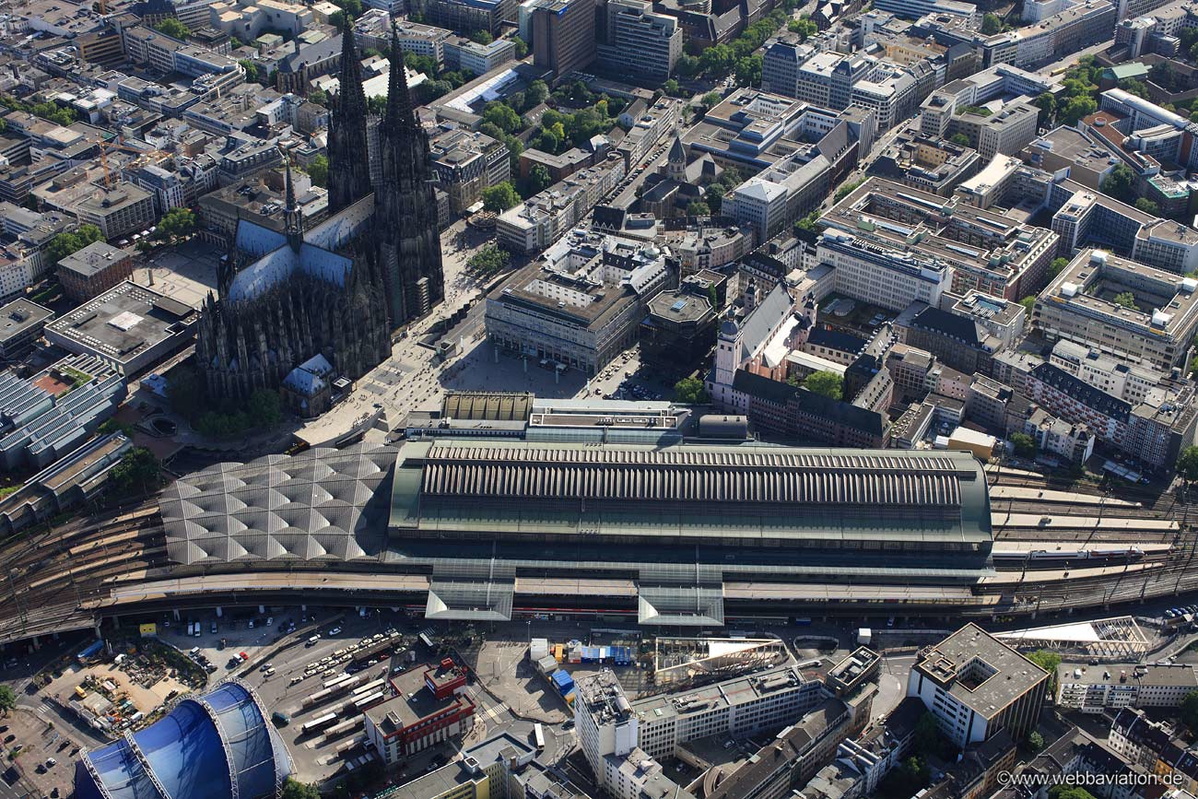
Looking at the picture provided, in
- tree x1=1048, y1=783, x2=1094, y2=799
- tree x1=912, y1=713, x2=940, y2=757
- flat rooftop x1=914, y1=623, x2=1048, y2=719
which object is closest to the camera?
tree x1=1048, y1=783, x2=1094, y2=799

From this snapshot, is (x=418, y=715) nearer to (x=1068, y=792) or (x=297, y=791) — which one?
(x=297, y=791)

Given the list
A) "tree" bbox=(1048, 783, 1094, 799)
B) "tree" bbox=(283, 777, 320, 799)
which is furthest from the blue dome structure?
"tree" bbox=(1048, 783, 1094, 799)

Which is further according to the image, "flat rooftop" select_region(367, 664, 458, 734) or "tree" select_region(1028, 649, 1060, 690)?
"tree" select_region(1028, 649, 1060, 690)

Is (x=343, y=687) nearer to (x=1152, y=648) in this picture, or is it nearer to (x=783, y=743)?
(x=783, y=743)

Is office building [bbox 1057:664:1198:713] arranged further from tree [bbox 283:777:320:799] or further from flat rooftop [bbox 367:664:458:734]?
tree [bbox 283:777:320:799]

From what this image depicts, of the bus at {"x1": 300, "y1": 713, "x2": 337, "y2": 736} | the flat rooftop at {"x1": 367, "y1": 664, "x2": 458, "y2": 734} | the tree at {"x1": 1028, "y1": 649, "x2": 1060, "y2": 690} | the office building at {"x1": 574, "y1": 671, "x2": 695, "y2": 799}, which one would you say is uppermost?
the office building at {"x1": 574, "y1": 671, "x2": 695, "y2": 799}

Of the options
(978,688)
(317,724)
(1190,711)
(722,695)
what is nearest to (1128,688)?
(1190,711)
